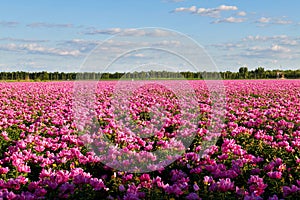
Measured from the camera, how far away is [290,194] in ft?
11.6

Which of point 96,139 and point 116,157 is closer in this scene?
point 116,157

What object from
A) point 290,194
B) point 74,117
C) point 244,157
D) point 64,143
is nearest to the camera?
point 290,194

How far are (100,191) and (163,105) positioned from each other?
21.1 ft

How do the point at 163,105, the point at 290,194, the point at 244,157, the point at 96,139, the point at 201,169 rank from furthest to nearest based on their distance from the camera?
the point at 163,105 < the point at 96,139 < the point at 244,157 < the point at 201,169 < the point at 290,194

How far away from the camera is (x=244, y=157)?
15.6ft

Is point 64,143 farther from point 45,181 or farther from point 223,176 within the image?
point 223,176

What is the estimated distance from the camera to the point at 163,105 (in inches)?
411

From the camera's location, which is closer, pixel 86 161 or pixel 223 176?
pixel 223 176

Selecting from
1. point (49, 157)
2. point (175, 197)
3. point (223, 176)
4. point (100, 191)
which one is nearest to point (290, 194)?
point (223, 176)

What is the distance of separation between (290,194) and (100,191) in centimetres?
193

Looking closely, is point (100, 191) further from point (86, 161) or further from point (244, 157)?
point (244, 157)

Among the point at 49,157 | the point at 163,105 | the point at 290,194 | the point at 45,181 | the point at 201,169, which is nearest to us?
the point at 290,194

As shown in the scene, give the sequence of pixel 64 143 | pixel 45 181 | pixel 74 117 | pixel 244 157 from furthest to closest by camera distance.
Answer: pixel 74 117
pixel 64 143
pixel 244 157
pixel 45 181

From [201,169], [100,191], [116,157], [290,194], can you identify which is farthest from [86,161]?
[290,194]
